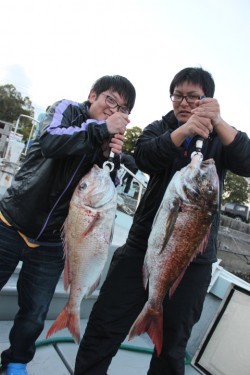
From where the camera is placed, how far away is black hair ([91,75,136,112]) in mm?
2545

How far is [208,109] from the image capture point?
6.45 feet

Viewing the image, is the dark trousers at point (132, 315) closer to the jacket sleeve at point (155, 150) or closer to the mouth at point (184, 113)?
the jacket sleeve at point (155, 150)

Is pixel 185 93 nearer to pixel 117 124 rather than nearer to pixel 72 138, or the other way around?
pixel 117 124

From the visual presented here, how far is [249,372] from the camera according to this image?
3.42 meters

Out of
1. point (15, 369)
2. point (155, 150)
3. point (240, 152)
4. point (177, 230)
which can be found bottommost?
point (15, 369)

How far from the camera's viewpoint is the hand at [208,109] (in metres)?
1.96

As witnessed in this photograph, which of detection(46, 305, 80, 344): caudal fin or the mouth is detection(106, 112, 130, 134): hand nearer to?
the mouth

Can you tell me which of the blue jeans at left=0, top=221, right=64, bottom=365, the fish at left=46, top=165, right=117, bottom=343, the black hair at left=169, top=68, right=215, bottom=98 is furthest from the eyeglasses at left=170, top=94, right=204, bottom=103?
the blue jeans at left=0, top=221, right=64, bottom=365

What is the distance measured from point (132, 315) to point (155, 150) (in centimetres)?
125

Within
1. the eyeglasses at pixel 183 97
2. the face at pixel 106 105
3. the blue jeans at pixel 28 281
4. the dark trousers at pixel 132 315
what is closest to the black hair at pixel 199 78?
the eyeglasses at pixel 183 97

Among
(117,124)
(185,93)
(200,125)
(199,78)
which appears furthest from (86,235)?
(199,78)

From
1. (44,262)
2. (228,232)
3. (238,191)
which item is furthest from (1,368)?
(238,191)

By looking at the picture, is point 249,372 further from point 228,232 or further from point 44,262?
point 228,232

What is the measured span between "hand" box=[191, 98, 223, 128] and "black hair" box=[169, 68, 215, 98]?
0.55 m
